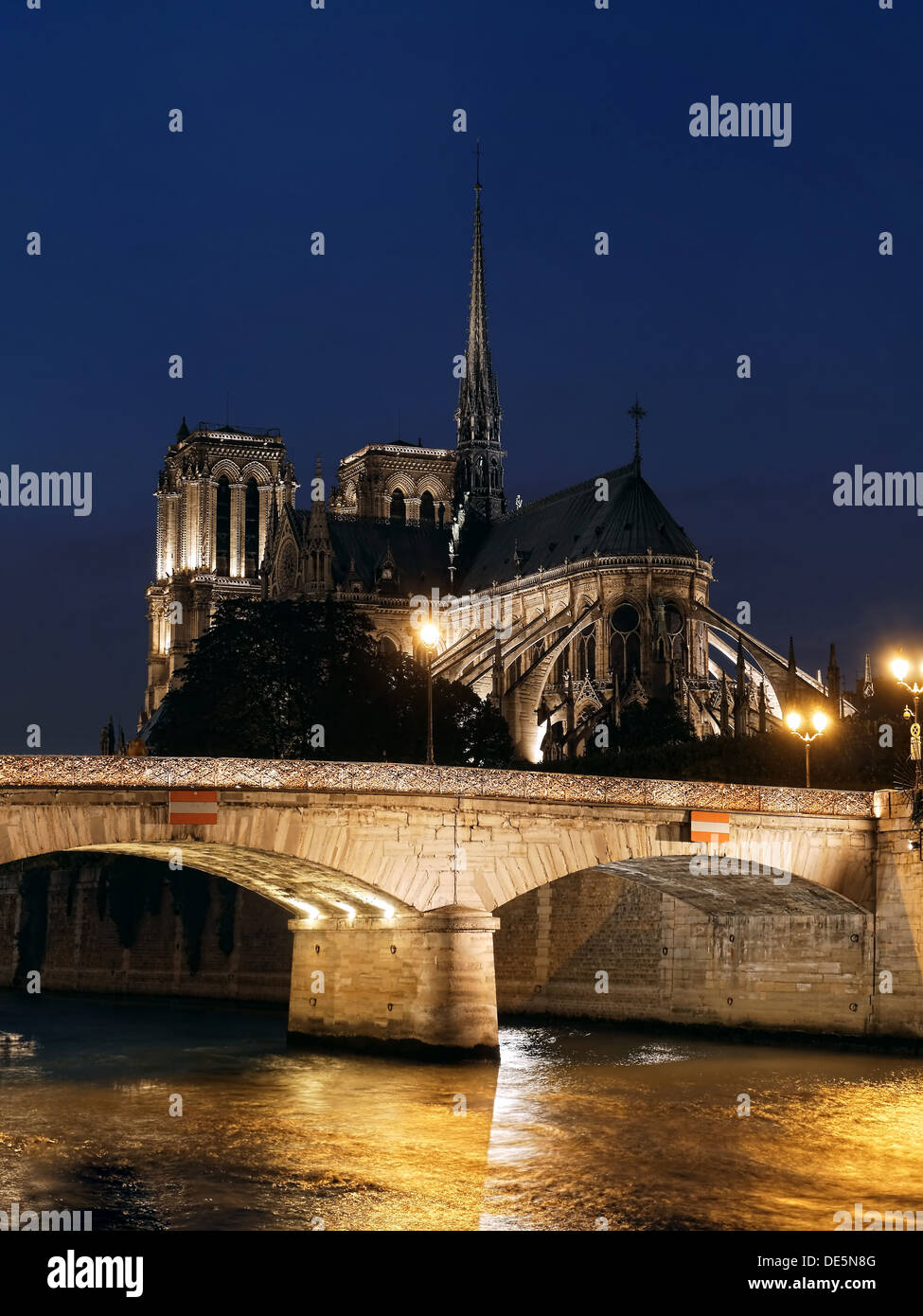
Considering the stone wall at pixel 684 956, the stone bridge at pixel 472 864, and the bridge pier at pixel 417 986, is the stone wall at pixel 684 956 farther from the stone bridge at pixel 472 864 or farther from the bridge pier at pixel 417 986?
the bridge pier at pixel 417 986

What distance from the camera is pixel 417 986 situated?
111ft

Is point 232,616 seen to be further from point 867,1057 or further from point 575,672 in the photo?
point 867,1057

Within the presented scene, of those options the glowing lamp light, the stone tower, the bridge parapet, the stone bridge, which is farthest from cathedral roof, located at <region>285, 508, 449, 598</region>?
the bridge parapet

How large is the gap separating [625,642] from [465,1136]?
64.2 meters

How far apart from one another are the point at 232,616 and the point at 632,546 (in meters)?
29.5

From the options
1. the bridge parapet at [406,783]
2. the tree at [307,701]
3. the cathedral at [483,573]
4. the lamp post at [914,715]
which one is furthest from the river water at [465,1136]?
the cathedral at [483,573]

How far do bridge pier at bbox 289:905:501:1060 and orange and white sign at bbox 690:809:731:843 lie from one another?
14.5 feet

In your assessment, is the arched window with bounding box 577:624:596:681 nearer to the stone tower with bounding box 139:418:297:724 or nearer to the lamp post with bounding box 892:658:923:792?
the stone tower with bounding box 139:418:297:724

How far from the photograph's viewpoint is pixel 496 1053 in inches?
1331

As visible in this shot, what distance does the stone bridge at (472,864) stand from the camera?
31203 mm

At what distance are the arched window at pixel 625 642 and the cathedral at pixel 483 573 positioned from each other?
0.09 metres

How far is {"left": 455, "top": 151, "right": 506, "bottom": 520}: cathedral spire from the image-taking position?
125 meters
